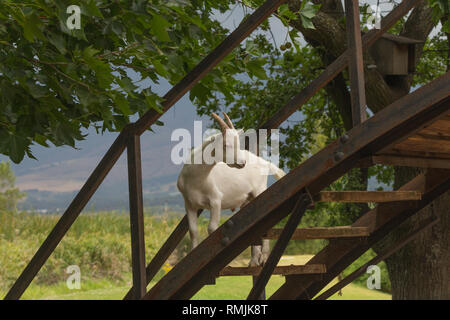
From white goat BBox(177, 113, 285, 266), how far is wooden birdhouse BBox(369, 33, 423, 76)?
3.01 meters

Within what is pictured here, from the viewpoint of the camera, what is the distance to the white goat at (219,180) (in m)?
3.18

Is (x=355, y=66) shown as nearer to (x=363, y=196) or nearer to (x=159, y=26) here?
(x=363, y=196)

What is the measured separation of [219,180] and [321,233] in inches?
25.7

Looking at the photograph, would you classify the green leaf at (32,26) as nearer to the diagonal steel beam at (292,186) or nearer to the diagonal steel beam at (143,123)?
the diagonal steel beam at (143,123)

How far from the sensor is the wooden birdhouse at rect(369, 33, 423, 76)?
19.9 ft

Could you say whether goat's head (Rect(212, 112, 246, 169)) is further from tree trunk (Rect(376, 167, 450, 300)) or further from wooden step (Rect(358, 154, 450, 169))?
tree trunk (Rect(376, 167, 450, 300))

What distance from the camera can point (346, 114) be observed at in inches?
278

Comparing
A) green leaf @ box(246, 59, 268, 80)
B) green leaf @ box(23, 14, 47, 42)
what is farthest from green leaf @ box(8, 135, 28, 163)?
green leaf @ box(246, 59, 268, 80)

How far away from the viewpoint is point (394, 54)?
6305mm

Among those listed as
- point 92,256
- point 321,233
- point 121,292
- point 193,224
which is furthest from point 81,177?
point 321,233

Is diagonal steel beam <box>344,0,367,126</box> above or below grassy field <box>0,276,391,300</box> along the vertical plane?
above

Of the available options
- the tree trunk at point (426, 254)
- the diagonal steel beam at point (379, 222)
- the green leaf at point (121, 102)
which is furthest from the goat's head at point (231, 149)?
the tree trunk at point (426, 254)

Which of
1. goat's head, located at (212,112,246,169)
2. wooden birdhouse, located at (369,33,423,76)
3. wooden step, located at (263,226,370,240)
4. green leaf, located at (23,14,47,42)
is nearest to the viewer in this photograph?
green leaf, located at (23,14,47,42)

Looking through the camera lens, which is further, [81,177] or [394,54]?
[81,177]
